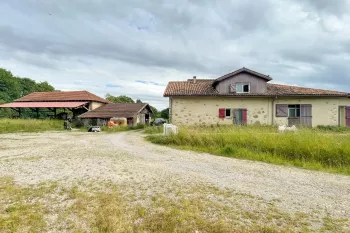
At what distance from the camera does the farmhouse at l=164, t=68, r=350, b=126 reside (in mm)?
19562

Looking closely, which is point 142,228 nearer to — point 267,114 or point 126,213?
point 126,213

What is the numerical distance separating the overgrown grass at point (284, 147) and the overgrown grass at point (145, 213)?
13.1 ft

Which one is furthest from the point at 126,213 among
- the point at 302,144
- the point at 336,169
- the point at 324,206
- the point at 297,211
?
the point at 302,144

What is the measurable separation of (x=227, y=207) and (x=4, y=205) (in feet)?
12.9

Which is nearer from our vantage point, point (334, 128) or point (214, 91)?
point (334, 128)

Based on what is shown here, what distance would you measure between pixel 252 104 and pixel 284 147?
1262 centimetres

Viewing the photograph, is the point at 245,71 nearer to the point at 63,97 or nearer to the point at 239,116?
the point at 239,116

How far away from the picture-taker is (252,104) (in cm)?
2000

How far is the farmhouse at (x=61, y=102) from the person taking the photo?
1248 inches

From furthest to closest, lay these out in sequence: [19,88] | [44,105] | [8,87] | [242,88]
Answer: [19,88] → [8,87] → [44,105] → [242,88]

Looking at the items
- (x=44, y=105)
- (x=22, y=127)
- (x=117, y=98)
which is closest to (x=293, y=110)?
(x=22, y=127)

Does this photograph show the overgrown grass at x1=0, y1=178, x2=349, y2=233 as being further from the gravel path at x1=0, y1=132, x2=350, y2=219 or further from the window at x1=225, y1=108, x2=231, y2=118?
the window at x1=225, y1=108, x2=231, y2=118

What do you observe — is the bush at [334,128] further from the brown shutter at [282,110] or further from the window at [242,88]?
the window at [242,88]

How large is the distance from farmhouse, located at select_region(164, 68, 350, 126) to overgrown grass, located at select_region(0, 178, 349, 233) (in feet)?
52.0
